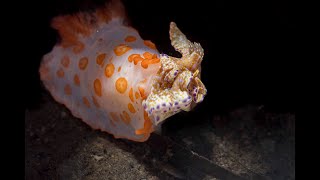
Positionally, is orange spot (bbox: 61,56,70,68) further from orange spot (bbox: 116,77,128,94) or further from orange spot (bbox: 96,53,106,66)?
orange spot (bbox: 116,77,128,94)

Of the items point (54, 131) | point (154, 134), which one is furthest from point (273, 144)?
point (54, 131)

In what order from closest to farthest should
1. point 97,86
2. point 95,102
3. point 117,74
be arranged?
point 117,74 → point 97,86 → point 95,102

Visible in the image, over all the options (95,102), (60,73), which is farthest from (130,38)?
(60,73)

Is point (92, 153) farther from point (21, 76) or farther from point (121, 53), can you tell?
point (21, 76)

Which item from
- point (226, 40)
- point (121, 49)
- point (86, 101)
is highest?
point (226, 40)

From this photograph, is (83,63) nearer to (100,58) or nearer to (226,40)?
(100,58)

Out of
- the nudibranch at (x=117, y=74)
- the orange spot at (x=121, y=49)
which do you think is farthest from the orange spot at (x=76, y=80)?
the orange spot at (x=121, y=49)

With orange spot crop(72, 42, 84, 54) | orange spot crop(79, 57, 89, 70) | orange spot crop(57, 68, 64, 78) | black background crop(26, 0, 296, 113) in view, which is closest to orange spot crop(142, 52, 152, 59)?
black background crop(26, 0, 296, 113)
